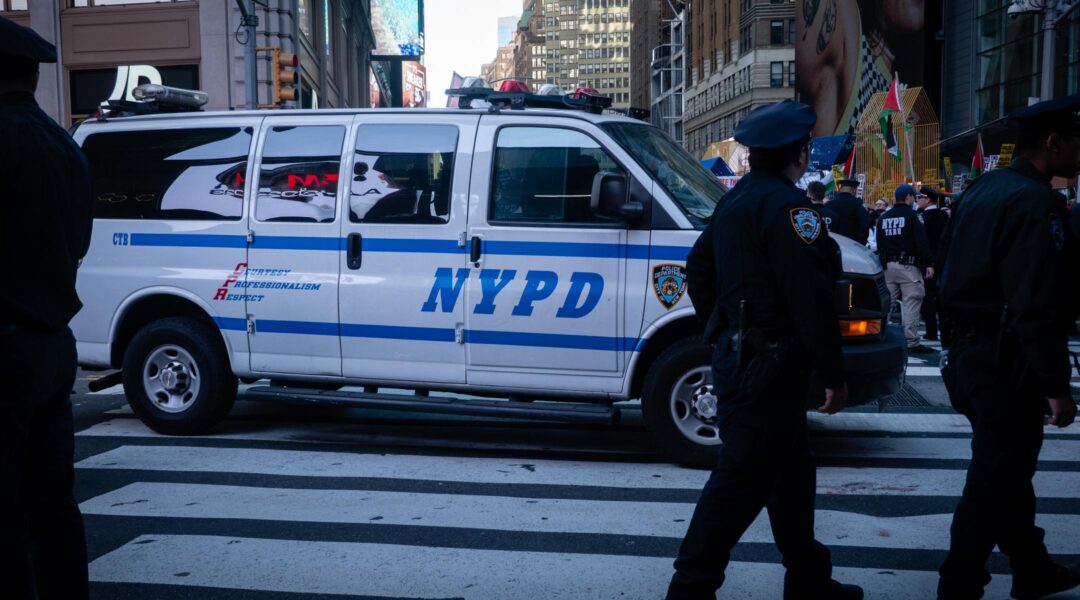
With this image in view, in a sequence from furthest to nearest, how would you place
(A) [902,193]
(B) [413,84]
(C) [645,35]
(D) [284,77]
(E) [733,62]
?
(C) [645,35], (E) [733,62], (B) [413,84], (D) [284,77], (A) [902,193]

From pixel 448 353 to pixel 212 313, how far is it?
1746 mm

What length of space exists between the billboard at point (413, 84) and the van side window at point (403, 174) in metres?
79.3

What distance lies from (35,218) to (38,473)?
0.79 m

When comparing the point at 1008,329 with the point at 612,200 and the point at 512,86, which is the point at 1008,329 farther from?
the point at 512,86

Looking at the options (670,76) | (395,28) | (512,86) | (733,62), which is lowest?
(512,86)

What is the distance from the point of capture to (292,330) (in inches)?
288

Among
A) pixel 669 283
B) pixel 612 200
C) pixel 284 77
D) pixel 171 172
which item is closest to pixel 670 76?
pixel 284 77

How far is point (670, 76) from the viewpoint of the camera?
139000mm

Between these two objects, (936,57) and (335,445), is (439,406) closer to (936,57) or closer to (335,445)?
(335,445)

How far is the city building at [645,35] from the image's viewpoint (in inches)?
5561

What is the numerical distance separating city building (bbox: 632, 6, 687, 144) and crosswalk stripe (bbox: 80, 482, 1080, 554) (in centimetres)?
11453

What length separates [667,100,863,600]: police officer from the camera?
12.2 feet

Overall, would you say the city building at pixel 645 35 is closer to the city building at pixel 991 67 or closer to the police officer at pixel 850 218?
the city building at pixel 991 67

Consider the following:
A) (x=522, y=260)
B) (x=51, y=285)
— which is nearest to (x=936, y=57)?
(x=522, y=260)
